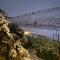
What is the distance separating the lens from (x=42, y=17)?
4.95m

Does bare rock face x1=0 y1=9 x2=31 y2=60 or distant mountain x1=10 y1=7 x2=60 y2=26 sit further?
distant mountain x1=10 y1=7 x2=60 y2=26

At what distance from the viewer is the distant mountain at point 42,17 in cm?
488

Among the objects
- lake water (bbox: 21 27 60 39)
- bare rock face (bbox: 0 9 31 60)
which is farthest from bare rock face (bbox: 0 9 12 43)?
lake water (bbox: 21 27 60 39)

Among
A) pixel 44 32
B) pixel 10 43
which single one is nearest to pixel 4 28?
pixel 10 43

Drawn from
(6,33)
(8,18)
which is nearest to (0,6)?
(8,18)

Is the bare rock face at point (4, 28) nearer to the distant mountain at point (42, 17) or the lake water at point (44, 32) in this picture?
the distant mountain at point (42, 17)

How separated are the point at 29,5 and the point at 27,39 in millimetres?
774

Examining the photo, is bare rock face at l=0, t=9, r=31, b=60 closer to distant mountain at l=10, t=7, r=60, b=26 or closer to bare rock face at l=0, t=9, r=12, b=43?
bare rock face at l=0, t=9, r=12, b=43

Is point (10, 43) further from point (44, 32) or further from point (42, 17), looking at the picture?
point (42, 17)

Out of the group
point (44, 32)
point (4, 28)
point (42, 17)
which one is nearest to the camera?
point (4, 28)

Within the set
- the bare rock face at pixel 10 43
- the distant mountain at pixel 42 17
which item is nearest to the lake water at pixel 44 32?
the distant mountain at pixel 42 17

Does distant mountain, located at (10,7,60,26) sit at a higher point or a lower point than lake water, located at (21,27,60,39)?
higher

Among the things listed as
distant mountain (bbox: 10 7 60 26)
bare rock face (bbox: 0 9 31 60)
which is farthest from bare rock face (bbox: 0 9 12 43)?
distant mountain (bbox: 10 7 60 26)

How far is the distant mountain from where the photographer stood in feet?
16.0
